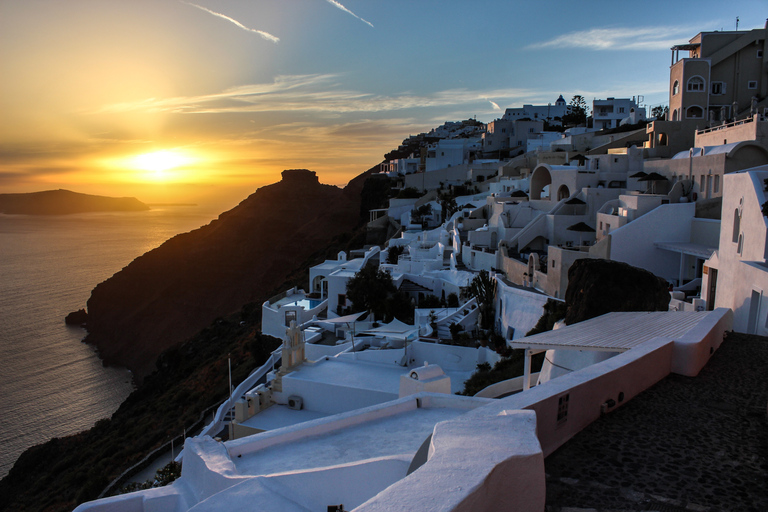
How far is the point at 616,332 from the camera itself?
284 inches

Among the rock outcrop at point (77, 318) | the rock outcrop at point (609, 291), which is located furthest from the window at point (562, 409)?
the rock outcrop at point (77, 318)

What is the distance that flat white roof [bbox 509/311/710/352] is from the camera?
6.38m

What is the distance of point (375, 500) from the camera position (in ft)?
7.32

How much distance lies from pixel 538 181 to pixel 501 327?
42.3 ft

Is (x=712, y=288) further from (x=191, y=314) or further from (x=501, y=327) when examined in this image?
(x=191, y=314)

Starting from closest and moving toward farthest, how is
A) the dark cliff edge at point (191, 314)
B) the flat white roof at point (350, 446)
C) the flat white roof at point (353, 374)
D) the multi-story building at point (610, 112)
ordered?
the flat white roof at point (350, 446)
the flat white roof at point (353, 374)
the dark cliff edge at point (191, 314)
the multi-story building at point (610, 112)

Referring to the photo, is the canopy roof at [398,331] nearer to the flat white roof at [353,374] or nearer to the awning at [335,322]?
the awning at [335,322]

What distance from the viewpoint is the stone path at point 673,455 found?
330cm

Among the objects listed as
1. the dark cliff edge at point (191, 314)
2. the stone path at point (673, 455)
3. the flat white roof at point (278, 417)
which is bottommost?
the dark cliff edge at point (191, 314)

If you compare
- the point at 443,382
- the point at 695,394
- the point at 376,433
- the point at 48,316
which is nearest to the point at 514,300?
the point at 443,382

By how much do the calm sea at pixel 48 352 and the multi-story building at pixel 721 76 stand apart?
38.9m

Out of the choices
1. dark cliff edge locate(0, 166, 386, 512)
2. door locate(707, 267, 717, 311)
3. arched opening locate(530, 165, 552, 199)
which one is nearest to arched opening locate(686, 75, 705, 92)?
arched opening locate(530, 165, 552, 199)

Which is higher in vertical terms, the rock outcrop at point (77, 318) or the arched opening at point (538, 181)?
the arched opening at point (538, 181)

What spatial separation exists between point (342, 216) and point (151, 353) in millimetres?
31120
